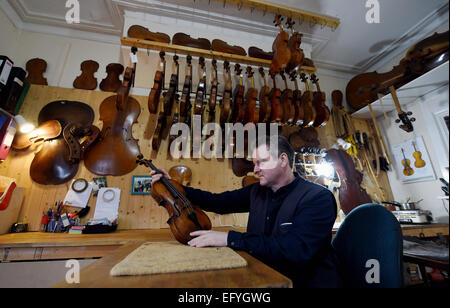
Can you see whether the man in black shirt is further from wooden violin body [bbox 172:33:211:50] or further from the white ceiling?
wooden violin body [bbox 172:33:211:50]

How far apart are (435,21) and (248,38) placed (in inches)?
116

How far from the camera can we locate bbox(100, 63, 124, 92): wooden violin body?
281 cm

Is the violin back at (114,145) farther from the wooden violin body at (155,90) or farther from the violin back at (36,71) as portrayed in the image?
the violin back at (36,71)

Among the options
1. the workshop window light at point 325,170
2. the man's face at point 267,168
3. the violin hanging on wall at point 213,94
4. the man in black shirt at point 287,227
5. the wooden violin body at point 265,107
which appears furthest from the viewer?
the workshop window light at point 325,170

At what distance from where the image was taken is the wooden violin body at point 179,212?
117 cm

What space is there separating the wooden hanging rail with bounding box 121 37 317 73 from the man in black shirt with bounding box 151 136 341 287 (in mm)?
1693

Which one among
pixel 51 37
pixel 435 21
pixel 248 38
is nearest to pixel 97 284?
pixel 435 21

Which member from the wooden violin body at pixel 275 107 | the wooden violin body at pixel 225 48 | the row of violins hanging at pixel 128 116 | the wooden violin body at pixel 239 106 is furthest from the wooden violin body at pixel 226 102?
the wooden violin body at pixel 275 107

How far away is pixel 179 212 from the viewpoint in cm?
129

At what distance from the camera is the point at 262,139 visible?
143 centimetres

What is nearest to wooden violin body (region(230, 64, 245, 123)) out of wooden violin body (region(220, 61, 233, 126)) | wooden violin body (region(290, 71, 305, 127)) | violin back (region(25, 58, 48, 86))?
wooden violin body (region(220, 61, 233, 126))

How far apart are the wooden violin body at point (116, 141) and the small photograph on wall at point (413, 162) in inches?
102

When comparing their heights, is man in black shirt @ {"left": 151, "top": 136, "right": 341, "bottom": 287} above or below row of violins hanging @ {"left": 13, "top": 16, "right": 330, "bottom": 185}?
below

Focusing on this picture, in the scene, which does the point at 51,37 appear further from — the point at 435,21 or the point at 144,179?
the point at 435,21
